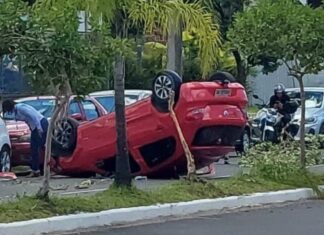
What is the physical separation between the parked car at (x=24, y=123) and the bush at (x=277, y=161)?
3900 millimetres

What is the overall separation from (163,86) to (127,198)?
12.6ft

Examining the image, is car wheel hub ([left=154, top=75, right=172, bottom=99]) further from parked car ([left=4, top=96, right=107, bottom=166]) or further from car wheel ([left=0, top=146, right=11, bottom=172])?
car wheel ([left=0, top=146, right=11, bottom=172])

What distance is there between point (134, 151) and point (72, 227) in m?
5.83

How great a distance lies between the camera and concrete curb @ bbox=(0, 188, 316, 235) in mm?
12281

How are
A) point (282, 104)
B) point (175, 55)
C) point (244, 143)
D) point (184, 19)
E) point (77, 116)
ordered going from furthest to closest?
point (175, 55) → point (282, 104) → point (244, 143) → point (77, 116) → point (184, 19)

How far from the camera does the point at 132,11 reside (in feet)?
46.5

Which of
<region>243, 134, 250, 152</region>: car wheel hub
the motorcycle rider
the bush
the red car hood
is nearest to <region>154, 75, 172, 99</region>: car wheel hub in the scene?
the bush

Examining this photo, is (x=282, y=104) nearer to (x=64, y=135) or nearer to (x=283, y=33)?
(x=64, y=135)

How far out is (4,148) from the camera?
19.3m

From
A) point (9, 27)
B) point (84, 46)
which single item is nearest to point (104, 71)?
point (84, 46)

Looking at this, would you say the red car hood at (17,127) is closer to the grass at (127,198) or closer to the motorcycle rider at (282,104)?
the grass at (127,198)

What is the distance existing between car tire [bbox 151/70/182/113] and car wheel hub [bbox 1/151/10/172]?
10.5ft

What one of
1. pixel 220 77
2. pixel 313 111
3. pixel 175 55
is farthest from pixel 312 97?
pixel 220 77

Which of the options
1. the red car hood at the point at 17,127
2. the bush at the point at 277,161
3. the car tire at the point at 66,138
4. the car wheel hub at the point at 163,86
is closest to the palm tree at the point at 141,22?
the car wheel hub at the point at 163,86
